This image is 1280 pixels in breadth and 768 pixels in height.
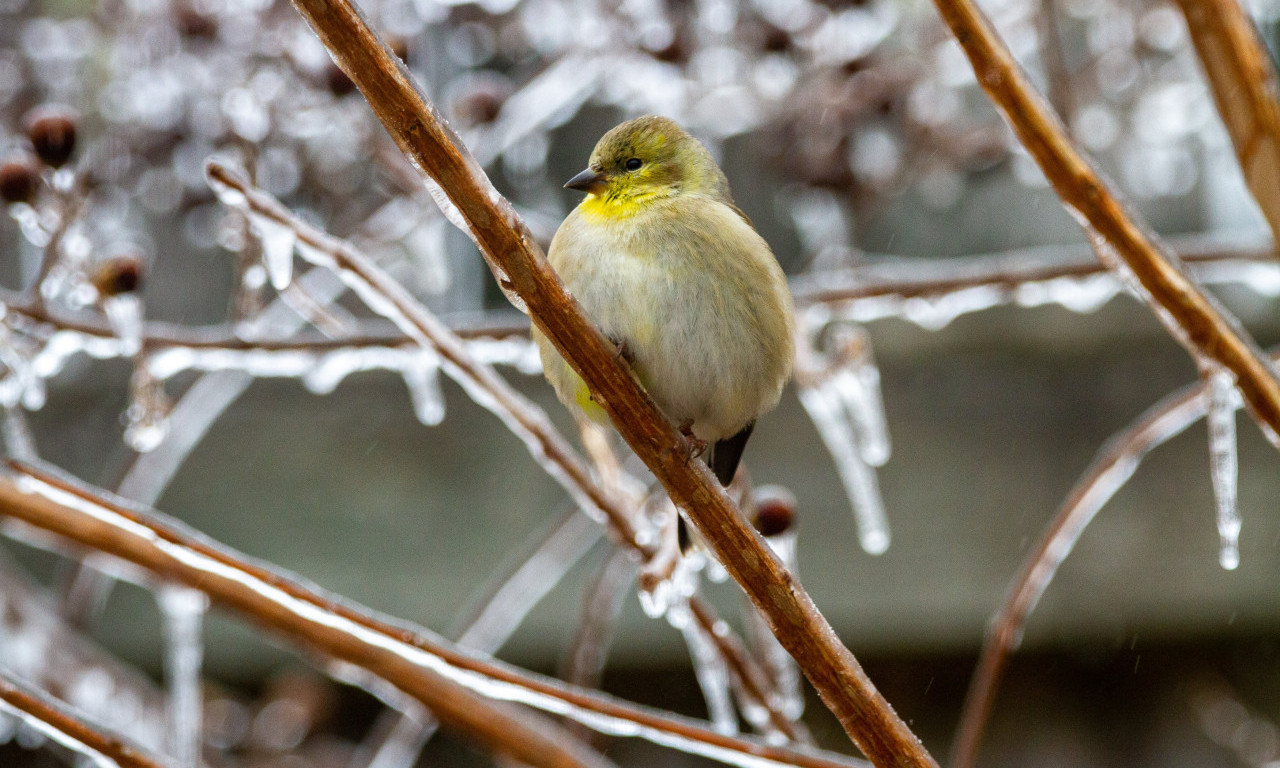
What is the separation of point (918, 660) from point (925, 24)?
Result: 2.56 meters

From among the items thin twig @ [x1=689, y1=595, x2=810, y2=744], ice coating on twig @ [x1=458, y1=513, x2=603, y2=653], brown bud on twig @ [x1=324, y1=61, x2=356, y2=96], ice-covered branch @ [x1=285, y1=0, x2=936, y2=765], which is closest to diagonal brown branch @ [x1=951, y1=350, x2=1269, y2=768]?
thin twig @ [x1=689, y1=595, x2=810, y2=744]

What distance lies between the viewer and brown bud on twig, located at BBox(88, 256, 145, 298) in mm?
2109

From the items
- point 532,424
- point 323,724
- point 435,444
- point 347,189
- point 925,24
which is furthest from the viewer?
point 435,444

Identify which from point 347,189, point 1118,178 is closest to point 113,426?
point 347,189

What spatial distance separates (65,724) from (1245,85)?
1259 millimetres

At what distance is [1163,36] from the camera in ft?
14.6

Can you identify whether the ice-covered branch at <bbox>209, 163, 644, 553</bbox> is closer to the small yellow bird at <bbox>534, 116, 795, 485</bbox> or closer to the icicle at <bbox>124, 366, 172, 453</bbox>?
the small yellow bird at <bbox>534, 116, 795, 485</bbox>

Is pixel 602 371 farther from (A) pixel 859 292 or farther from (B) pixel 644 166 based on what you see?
(A) pixel 859 292

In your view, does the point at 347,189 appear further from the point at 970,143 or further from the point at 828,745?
the point at 828,745

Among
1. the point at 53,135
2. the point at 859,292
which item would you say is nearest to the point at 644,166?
the point at 859,292

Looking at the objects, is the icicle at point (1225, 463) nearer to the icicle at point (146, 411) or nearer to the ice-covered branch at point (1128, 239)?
the ice-covered branch at point (1128, 239)

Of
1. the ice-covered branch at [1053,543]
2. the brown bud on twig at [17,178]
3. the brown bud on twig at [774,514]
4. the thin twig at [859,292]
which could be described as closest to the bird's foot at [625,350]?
the brown bud on twig at [774,514]

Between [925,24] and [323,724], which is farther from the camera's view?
[323,724]

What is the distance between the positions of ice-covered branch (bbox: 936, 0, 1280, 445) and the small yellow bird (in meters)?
0.75
